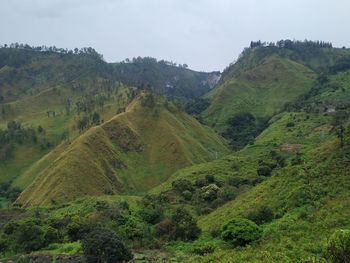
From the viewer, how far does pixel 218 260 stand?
41.7 metres

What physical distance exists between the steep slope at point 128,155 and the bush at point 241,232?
186ft

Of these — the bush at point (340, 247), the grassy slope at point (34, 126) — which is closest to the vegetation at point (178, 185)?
the bush at point (340, 247)

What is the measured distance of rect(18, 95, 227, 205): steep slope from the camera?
10288 cm

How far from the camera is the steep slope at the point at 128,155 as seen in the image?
102875 millimetres

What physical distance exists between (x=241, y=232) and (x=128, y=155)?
7886 cm

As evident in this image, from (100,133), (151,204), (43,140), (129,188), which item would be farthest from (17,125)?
(151,204)

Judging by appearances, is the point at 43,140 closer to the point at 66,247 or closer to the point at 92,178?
the point at 92,178

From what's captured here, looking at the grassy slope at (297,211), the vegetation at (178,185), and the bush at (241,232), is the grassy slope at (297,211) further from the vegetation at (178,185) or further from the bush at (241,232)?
the bush at (241,232)

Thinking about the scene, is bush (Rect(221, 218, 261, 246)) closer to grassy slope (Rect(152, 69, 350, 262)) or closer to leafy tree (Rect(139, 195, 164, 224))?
grassy slope (Rect(152, 69, 350, 262))

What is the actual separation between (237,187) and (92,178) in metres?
37.9

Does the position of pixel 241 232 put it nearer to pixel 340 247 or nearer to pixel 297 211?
pixel 297 211

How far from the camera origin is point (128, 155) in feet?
401

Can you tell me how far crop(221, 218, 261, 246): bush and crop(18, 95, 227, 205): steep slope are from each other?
5673 cm

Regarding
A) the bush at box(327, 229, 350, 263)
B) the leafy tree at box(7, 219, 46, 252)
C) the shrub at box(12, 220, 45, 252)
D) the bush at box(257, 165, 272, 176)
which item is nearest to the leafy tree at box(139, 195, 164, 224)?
the leafy tree at box(7, 219, 46, 252)
